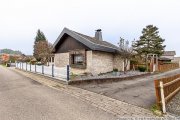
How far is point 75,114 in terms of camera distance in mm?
5371

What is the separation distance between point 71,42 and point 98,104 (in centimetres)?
1269

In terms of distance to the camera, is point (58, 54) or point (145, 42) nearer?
point (58, 54)

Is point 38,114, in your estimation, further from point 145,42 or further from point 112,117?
point 145,42

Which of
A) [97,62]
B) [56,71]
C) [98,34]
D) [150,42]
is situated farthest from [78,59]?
[150,42]

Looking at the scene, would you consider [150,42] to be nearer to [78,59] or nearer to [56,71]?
[78,59]

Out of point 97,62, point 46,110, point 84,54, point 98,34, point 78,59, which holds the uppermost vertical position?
point 98,34

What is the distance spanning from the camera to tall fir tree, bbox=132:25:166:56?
36156 mm

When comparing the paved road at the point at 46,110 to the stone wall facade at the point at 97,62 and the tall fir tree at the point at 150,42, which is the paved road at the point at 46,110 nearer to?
the stone wall facade at the point at 97,62

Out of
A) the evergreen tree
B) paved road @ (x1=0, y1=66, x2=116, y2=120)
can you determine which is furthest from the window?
the evergreen tree

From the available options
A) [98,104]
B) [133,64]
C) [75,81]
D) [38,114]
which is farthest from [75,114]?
[133,64]

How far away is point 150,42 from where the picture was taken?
3769 cm

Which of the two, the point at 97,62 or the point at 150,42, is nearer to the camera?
the point at 97,62

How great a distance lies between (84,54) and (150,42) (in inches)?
1015

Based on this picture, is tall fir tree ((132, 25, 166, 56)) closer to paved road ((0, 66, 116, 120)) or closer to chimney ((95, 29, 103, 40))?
chimney ((95, 29, 103, 40))
